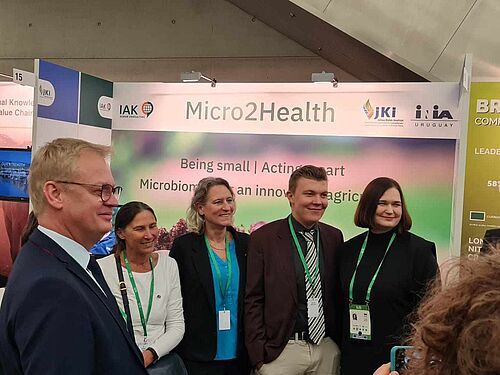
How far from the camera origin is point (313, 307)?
279cm

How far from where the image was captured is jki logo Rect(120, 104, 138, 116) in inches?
169

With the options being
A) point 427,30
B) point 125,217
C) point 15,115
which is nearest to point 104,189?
point 125,217

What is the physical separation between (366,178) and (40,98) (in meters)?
2.23

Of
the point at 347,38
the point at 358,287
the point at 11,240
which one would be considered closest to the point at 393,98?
the point at 347,38

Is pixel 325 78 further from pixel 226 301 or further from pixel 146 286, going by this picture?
pixel 146 286

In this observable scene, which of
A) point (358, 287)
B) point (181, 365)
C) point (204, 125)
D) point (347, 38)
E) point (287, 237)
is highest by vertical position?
→ point (347, 38)

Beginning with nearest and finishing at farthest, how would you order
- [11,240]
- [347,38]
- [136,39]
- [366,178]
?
[366,178]
[347,38]
[11,240]
[136,39]

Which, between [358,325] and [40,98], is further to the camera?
[40,98]

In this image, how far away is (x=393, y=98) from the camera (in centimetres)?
377

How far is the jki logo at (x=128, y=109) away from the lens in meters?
4.30

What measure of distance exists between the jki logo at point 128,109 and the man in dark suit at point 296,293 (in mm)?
1837

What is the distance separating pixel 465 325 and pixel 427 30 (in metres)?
4.32

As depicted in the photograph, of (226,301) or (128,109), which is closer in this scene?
(226,301)

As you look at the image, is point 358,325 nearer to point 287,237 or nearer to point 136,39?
point 287,237
